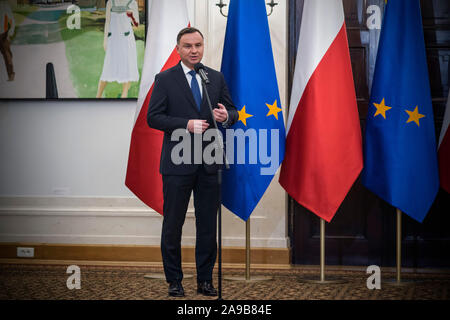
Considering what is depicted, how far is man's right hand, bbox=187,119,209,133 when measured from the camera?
2957mm

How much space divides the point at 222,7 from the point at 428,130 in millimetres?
1787

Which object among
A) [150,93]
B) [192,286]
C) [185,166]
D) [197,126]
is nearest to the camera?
[197,126]

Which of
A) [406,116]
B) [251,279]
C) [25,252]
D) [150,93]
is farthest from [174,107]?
[25,252]

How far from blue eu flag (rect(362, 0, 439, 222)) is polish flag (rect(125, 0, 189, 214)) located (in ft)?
4.60

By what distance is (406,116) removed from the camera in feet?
11.6

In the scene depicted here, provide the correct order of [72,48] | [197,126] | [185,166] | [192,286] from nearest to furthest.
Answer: [197,126]
[185,166]
[192,286]
[72,48]

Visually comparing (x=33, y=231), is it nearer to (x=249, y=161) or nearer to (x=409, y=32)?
(x=249, y=161)

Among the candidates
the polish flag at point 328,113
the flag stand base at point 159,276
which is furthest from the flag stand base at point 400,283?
the flag stand base at point 159,276

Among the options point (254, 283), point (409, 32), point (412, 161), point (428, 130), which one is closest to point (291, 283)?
→ point (254, 283)

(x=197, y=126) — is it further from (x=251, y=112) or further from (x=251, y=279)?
(x=251, y=279)

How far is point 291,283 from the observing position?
12.0 feet

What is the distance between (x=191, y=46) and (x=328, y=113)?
103cm

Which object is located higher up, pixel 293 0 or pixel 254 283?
pixel 293 0
